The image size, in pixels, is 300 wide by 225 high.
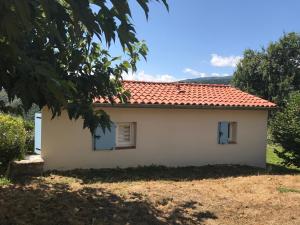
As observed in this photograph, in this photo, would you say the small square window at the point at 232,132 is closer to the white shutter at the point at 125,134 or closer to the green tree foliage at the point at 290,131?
the green tree foliage at the point at 290,131

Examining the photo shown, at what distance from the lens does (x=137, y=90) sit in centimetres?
1489

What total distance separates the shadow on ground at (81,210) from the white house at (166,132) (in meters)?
3.80

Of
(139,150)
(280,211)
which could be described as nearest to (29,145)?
(139,150)

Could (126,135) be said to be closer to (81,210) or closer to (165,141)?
(165,141)

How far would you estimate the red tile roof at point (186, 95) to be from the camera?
46.0ft

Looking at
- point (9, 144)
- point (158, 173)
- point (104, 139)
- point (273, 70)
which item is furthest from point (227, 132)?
→ point (273, 70)

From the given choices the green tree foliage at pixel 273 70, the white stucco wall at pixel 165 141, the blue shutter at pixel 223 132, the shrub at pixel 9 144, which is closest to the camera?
the shrub at pixel 9 144

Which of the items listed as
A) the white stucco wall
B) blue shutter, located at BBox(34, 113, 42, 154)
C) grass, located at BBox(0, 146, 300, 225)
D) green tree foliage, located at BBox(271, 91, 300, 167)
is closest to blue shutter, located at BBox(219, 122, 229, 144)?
the white stucco wall

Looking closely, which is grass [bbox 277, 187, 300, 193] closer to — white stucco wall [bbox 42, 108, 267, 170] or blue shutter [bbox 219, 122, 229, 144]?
white stucco wall [bbox 42, 108, 267, 170]

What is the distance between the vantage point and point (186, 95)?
50.5 ft

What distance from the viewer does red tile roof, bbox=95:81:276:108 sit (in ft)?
46.0

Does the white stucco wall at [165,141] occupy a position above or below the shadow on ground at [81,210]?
above

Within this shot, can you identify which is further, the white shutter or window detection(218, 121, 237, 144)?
window detection(218, 121, 237, 144)

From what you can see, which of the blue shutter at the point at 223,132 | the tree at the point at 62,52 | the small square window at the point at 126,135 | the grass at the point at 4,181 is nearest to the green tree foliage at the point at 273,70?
the blue shutter at the point at 223,132
